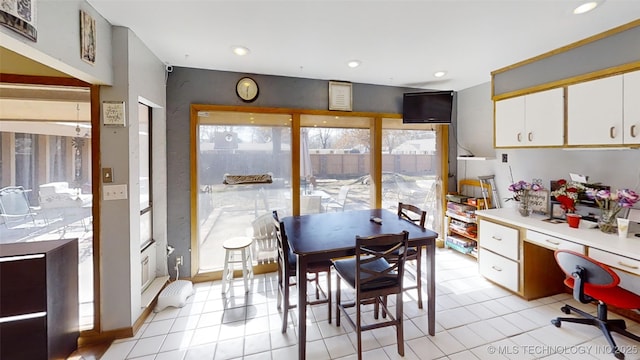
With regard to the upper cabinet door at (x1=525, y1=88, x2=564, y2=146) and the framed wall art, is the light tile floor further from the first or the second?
the framed wall art

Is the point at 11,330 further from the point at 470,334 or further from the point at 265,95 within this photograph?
the point at 470,334

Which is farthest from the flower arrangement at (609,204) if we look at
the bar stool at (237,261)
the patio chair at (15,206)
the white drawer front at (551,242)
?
the patio chair at (15,206)

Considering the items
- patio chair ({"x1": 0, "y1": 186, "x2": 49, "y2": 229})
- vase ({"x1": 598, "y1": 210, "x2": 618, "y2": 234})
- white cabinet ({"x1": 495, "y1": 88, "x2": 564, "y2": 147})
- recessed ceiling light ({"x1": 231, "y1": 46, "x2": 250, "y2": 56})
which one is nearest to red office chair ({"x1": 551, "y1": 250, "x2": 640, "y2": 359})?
vase ({"x1": 598, "y1": 210, "x2": 618, "y2": 234})

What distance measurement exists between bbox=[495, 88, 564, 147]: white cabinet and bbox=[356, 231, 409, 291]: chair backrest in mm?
2009

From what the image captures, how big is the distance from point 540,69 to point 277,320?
11.9 feet

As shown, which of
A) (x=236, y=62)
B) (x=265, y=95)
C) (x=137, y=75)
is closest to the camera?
(x=137, y=75)

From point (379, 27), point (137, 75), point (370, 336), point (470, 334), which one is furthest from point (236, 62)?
point (470, 334)

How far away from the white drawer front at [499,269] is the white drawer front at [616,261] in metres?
0.70

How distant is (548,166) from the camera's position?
115 inches

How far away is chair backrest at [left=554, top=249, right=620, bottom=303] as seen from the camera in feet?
5.90

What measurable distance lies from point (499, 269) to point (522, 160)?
139 centimetres

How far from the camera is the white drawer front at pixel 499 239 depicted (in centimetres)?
266

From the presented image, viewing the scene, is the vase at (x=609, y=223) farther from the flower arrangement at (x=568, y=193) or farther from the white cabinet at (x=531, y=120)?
the white cabinet at (x=531, y=120)

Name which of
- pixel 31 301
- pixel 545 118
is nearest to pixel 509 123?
pixel 545 118
